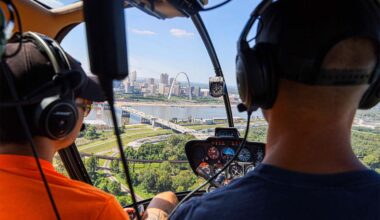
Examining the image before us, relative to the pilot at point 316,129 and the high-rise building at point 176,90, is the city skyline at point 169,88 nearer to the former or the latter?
the high-rise building at point 176,90

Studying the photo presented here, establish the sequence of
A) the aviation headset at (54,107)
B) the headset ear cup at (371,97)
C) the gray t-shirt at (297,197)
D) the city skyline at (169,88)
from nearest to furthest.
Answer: the gray t-shirt at (297,197)
the headset ear cup at (371,97)
the aviation headset at (54,107)
the city skyline at (169,88)

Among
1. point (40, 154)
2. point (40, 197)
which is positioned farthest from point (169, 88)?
point (40, 197)

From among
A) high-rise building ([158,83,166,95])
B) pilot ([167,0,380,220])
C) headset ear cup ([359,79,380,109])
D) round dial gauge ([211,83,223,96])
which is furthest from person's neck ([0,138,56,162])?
round dial gauge ([211,83,223,96])

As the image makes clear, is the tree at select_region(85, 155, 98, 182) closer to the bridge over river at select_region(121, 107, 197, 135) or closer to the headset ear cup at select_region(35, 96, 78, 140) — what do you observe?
the bridge over river at select_region(121, 107, 197, 135)

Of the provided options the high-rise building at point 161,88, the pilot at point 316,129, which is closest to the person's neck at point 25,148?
the pilot at point 316,129

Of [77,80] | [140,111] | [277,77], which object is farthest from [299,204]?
[140,111]
